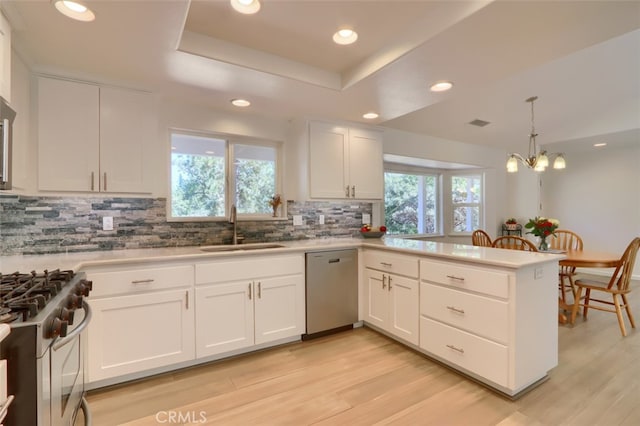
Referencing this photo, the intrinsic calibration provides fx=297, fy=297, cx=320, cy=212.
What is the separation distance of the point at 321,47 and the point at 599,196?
6.13 m

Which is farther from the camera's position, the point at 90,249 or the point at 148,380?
the point at 90,249

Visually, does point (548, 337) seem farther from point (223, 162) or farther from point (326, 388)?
point (223, 162)

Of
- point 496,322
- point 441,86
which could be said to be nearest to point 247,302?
point 496,322

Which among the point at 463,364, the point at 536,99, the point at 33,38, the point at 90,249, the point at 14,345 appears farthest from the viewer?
the point at 536,99

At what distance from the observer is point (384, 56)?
2023 millimetres

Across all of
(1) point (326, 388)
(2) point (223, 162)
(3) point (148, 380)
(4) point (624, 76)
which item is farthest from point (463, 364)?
(4) point (624, 76)

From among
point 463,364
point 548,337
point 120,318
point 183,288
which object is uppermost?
point 183,288

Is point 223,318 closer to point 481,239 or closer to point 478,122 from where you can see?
point 481,239

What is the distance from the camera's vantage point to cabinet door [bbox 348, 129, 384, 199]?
3338mm

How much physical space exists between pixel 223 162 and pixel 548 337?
3.06m

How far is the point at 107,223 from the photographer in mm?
2410

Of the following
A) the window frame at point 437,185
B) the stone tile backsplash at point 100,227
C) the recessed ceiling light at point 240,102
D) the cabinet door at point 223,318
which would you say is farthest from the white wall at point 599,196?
the cabinet door at point 223,318

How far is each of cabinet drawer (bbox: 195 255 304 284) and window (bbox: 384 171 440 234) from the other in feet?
7.76

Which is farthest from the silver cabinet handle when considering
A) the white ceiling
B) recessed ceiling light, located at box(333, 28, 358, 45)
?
recessed ceiling light, located at box(333, 28, 358, 45)
